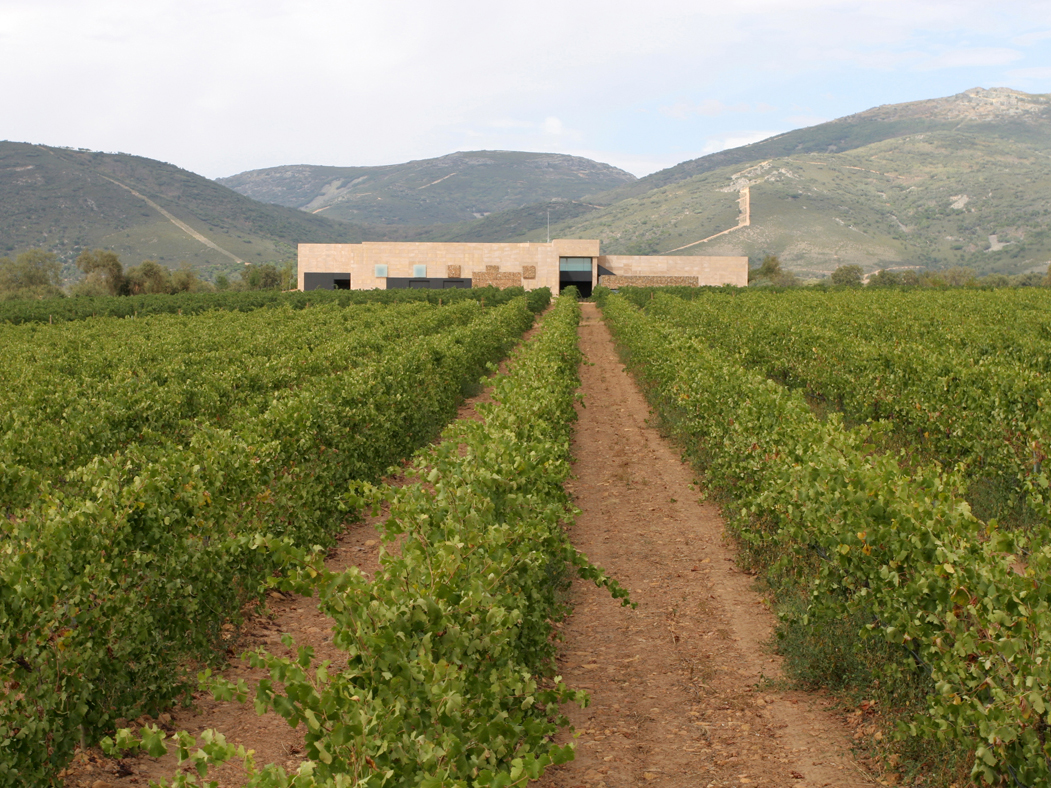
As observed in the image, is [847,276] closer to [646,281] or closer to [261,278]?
[646,281]

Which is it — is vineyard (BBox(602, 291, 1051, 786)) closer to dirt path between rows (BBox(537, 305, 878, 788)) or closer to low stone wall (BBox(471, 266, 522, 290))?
dirt path between rows (BBox(537, 305, 878, 788))

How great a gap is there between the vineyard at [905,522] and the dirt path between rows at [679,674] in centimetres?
40

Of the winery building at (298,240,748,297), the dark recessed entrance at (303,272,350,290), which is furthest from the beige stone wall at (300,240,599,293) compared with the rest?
the dark recessed entrance at (303,272,350,290)

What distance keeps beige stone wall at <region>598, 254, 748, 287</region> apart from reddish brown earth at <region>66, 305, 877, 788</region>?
65250 mm

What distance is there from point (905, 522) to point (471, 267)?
6756 centimetres

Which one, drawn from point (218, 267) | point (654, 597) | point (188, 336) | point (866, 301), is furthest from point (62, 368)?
point (218, 267)

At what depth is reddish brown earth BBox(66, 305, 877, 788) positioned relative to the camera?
5027 millimetres

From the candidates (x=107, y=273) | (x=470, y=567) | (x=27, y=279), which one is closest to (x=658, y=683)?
(x=470, y=567)

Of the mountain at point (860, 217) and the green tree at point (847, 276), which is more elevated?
the mountain at point (860, 217)

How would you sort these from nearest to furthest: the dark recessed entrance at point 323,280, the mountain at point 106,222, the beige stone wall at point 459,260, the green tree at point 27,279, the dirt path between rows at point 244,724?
the dirt path between rows at point 244,724, the beige stone wall at point 459,260, the dark recessed entrance at point 323,280, the green tree at point 27,279, the mountain at point 106,222

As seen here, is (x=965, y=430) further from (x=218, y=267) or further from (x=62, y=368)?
(x=218, y=267)

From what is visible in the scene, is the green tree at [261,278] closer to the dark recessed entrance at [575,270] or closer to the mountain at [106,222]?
the dark recessed entrance at [575,270]

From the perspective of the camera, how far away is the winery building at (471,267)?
233 feet

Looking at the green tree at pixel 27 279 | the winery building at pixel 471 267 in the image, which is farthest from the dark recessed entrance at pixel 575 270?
the green tree at pixel 27 279
